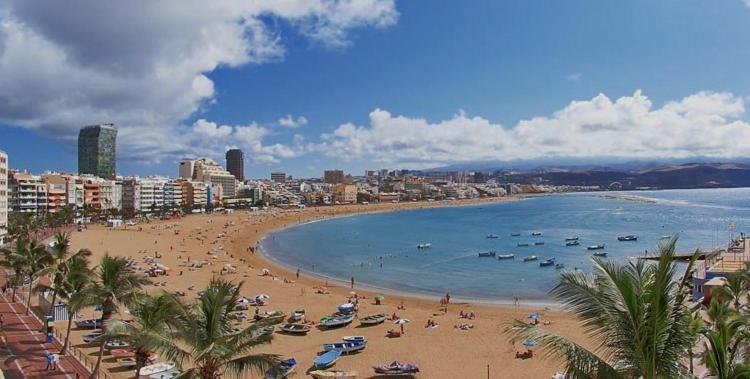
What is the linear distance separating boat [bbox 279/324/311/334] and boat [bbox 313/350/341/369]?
4.70 metres

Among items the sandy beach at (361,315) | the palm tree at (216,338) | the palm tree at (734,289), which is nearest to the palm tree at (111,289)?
the sandy beach at (361,315)

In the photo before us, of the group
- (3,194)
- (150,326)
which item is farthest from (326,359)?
(3,194)

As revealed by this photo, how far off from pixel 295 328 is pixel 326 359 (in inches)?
231

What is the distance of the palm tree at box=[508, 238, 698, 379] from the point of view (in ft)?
17.3

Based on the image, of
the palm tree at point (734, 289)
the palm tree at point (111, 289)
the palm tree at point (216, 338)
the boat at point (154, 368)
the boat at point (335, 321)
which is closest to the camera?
the palm tree at point (216, 338)

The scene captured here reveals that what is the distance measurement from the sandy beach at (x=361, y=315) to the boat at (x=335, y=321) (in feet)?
1.20

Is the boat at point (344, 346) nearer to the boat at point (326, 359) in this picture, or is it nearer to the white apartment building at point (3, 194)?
the boat at point (326, 359)

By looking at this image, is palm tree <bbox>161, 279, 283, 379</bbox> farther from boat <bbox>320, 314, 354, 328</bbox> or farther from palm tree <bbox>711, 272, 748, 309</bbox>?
boat <bbox>320, 314, 354, 328</bbox>

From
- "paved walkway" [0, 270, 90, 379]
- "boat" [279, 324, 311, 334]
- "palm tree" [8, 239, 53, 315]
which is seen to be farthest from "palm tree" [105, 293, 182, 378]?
"boat" [279, 324, 311, 334]

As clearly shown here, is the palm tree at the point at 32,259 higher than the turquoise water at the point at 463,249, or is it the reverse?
the palm tree at the point at 32,259

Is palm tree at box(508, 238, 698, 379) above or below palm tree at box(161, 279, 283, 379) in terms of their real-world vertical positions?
above

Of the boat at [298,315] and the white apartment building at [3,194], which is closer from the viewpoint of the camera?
the boat at [298,315]

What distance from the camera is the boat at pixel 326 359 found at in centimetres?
2097

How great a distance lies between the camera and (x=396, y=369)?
803 inches
